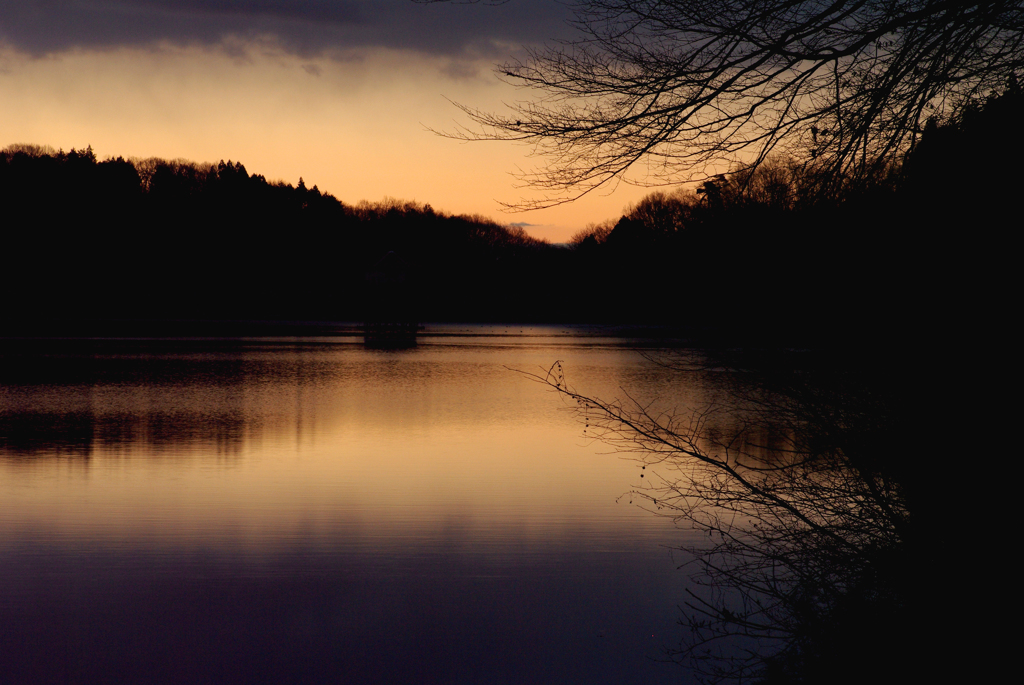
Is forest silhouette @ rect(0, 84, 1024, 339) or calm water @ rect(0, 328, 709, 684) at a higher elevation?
forest silhouette @ rect(0, 84, 1024, 339)

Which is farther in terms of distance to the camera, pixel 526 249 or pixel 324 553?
pixel 526 249

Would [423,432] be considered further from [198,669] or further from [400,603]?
[198,669]

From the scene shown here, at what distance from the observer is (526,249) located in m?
163

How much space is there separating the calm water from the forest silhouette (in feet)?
9.08

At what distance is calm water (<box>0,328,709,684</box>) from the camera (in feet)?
22.2

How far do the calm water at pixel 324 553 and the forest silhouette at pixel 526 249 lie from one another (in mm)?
2767

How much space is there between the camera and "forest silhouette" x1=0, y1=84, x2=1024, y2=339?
543 cm

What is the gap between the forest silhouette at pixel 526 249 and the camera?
5426mm

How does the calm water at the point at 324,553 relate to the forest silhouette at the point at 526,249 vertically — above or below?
below

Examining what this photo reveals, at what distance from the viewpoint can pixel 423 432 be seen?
18.6 metres

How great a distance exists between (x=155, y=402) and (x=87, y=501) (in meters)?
11.7

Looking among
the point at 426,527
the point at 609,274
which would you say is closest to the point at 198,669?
the point at 426,527

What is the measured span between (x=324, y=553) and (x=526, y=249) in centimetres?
15467

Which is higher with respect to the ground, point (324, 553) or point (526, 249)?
point (526, 249)
